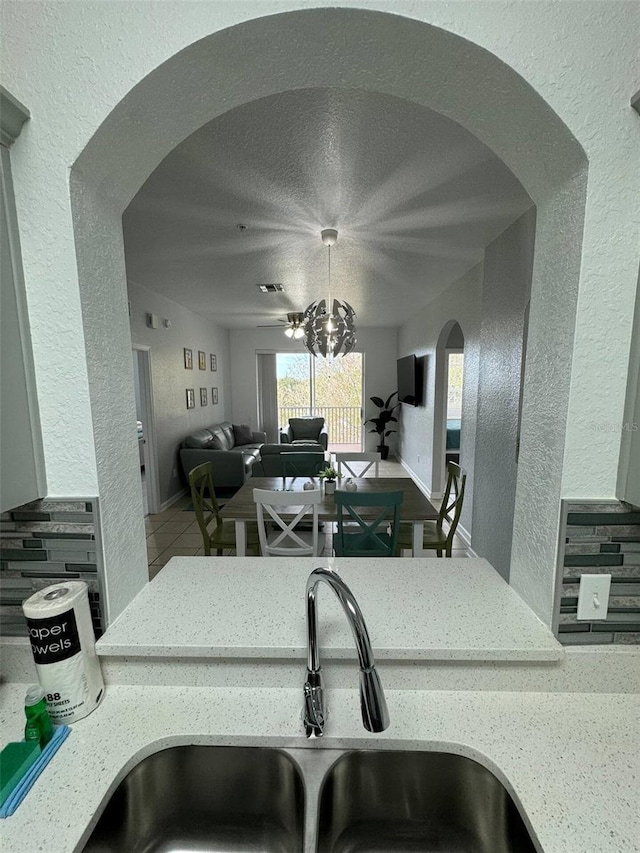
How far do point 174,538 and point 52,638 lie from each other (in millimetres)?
3108

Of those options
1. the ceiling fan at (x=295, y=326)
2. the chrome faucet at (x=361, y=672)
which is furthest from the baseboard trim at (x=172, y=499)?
the chrome faucet at (x=361, y=672)

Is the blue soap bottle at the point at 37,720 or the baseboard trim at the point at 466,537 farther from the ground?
the blue soap bottle at the point at 37,720

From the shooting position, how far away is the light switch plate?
0.84 meters

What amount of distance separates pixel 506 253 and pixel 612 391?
219 cm

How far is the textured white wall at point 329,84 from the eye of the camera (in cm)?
72

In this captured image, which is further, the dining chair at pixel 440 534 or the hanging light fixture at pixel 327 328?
the hanging light fixture at pixel 327 328

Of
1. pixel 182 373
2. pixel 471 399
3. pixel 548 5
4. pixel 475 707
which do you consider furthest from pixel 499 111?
pixel 182 373

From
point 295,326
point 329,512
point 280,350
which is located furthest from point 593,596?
point 280,350

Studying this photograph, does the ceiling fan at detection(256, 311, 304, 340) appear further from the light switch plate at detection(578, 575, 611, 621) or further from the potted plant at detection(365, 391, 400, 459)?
the light switch plate at detection(578, 575, 611, 621)

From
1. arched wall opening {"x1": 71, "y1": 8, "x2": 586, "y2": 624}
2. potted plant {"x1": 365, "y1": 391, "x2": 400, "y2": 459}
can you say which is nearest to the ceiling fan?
potted plant {"x1": 365, "y1": 391, "x2": 400, "y2": 459}

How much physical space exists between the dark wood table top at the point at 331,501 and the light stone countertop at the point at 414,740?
1.49 meters

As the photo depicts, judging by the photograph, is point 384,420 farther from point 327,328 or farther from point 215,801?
point 215,801

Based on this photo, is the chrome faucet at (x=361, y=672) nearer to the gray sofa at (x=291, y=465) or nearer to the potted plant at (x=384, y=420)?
the gray sofa at (x=291, y=465)

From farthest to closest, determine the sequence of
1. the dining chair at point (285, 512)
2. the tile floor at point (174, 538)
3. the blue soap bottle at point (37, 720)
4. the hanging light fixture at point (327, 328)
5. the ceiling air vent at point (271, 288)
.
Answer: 1. the ceiling air vent at point (271, 288)
2. the tile floor at point (174, 538)
3. the hanging light fixture at point (327, 328)
4. the dining chair at point (285, 512)
5. the blue soap bottle at point (37, 720)
